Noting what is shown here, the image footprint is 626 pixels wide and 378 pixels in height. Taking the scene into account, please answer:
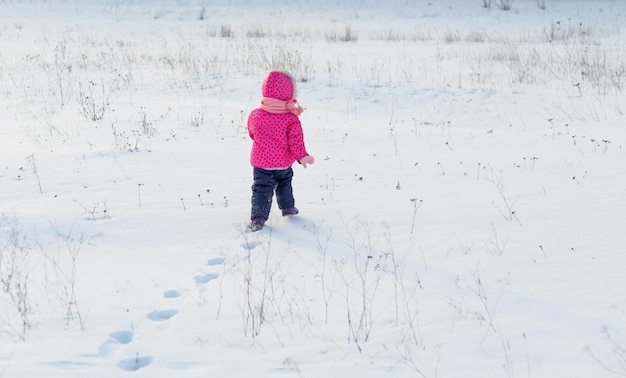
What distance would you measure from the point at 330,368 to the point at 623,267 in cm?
236

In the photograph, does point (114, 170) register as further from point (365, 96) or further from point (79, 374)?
point (365, 96)

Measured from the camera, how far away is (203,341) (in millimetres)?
3756

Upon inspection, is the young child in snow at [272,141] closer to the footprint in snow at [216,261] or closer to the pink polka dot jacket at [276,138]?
the pink polka dot jacket at [276,138]

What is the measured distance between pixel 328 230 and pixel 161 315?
1.97m

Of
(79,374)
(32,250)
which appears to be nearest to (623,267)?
(79,374)

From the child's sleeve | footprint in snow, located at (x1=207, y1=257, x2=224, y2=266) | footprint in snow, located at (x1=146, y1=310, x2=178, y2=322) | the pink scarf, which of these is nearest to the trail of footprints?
footprint in snow, located at (x1=146, y1=310, x2=178, y2=322)

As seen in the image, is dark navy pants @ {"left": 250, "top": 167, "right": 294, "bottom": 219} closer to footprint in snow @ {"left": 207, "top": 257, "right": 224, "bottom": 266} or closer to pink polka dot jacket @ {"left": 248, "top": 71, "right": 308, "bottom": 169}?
pink polka dot jacket @ {"left": 248, "top": 71, "right": 308, "bottom": 169}

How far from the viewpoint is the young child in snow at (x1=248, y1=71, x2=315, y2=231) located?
221 inches

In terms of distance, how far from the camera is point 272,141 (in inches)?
225

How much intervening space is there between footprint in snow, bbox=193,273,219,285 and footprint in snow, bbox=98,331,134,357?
871 millimetres

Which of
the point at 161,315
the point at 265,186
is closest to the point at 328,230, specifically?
the point at 265,186

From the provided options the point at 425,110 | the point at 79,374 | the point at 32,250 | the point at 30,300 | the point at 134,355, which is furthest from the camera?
the point at 425,110

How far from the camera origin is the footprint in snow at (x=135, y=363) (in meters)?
3.46

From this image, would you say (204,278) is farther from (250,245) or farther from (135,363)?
(135,363)
